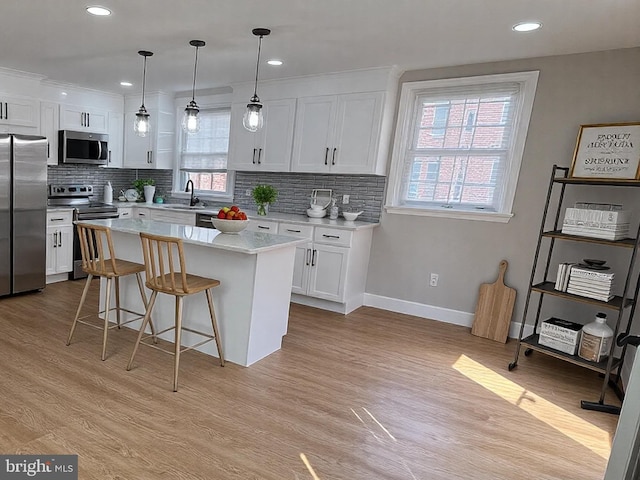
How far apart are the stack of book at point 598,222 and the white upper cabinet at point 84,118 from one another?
18.0 feet

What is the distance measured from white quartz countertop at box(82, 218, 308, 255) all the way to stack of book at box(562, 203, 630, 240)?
1.96 meters

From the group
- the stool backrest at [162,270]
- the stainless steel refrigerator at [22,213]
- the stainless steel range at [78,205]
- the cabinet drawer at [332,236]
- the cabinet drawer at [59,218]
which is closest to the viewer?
the stool backrest at [162,270]

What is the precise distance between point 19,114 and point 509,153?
5.14m

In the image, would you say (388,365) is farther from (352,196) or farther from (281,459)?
(352,196)

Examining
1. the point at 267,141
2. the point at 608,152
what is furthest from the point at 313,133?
the point at 608,152

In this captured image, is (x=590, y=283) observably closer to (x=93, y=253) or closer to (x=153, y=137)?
(x=93, y=253)

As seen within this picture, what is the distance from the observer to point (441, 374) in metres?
2.95

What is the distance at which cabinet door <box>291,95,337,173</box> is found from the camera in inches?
169

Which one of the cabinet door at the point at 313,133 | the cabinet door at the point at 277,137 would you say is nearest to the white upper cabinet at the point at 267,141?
the cabinet door at the point at 277,137

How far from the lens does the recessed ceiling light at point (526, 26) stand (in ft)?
8.95

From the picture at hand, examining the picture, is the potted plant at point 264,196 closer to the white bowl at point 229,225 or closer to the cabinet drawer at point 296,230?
the cabinet drawer at point 296,230

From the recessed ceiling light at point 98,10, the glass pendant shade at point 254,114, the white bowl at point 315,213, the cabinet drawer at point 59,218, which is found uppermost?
the recessed ceiling light at point 98,10

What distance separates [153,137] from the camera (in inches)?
221

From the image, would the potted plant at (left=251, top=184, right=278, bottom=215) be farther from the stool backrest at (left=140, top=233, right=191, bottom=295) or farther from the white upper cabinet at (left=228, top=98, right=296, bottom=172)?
the stool backrest at (left=140, top=233, right=191, bottom=295)
